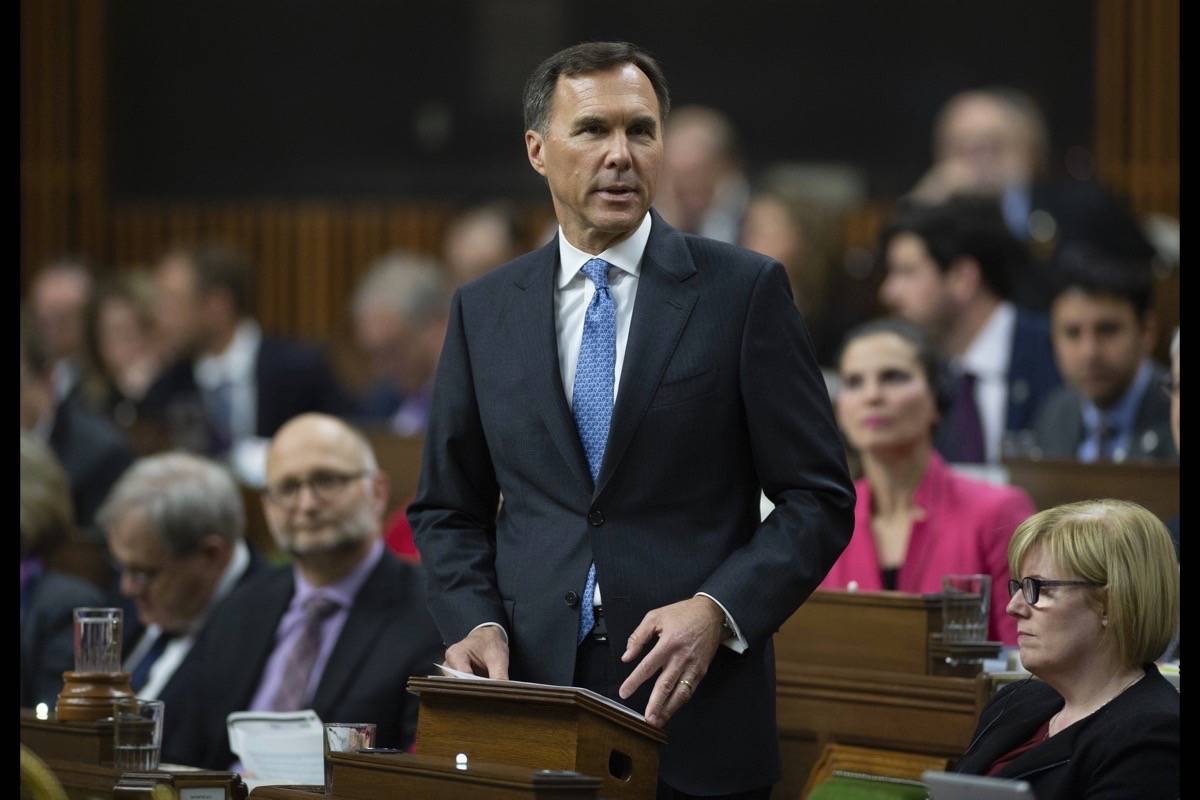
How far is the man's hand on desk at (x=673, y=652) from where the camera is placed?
270 centimetres

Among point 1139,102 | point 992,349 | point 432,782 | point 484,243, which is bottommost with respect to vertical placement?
point 432,782

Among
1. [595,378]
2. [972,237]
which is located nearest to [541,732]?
[595,378]

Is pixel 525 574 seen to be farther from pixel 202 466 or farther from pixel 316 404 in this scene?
pixel 316 404

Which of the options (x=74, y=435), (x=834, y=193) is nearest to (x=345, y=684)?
(x=74, y=435)

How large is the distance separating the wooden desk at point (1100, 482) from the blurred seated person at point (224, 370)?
328 centimetres

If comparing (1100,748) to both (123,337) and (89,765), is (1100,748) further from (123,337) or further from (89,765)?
(123,337)

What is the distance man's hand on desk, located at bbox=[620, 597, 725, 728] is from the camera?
270 centimetres

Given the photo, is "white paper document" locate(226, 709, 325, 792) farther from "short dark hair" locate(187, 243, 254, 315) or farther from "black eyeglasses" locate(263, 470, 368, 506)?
"short dark hair" locate(187, 243, 254, 315)

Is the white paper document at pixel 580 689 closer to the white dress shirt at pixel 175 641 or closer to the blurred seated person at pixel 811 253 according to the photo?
the white dress shirt at pixel 175 641

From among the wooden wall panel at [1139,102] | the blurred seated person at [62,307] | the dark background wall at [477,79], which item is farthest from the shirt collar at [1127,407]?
the blurred seated person at [62,307]

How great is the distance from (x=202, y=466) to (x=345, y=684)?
1168mm

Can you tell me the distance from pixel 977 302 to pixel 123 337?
4317mm

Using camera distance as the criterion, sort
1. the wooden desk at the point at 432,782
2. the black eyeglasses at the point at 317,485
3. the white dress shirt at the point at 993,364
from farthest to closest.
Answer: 1. the white dress shirt at the point at 993,364
2. the black eyeglasses at the point at 317,485
3. the wooden desk at the point at 432,782

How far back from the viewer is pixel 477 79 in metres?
10.1
